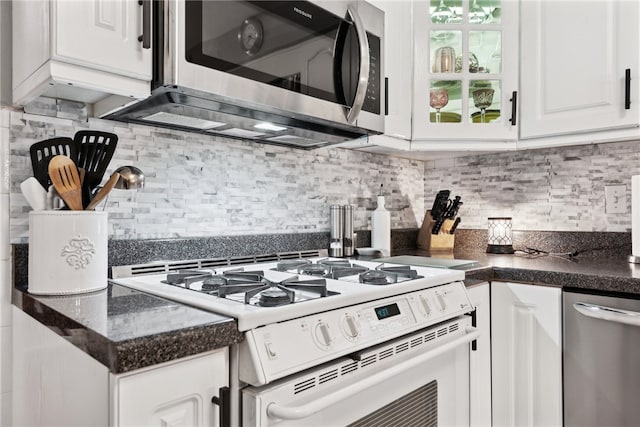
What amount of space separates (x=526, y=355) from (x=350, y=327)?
905 millimetres

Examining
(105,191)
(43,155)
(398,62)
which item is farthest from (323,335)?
Result: (398,62)

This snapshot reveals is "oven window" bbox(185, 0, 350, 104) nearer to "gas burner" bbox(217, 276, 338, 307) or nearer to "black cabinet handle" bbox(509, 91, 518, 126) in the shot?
"gas burner" bbox(217, 276, 338, 307)

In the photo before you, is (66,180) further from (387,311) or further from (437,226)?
(437,226)

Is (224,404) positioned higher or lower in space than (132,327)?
lower

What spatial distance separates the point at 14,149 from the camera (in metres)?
1.11

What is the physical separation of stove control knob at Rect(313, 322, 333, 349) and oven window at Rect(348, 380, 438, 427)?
0.22 m

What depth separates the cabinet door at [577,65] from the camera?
1.58 m

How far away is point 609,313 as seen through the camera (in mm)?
1281

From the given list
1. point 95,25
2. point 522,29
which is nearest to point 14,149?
point 95,25

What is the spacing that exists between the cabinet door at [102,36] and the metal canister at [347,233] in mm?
1066

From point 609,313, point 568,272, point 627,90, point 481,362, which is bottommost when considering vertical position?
point 481,362

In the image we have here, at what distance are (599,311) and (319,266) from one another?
871 millimetres

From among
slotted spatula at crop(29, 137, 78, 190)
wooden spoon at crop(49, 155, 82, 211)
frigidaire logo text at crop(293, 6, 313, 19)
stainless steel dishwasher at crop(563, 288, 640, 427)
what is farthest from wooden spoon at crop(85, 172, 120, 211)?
stainless steel dishwasher at crop(563, 288, 640, 427)

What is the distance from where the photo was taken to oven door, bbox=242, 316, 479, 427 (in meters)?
0.78
